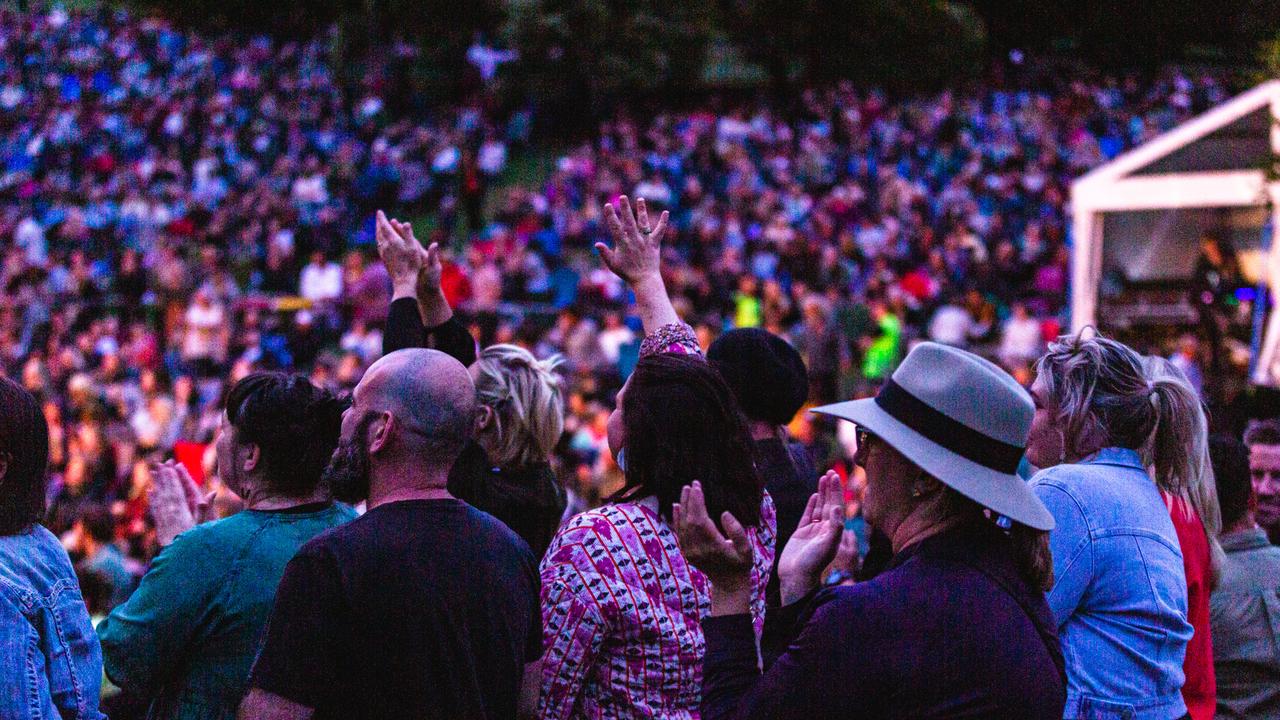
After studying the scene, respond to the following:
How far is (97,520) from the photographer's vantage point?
6.94 metres

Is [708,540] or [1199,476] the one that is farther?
[1199,476]

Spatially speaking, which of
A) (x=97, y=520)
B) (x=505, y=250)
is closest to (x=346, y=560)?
(x=97, y=520)

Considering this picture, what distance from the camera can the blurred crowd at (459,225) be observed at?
12.9 meters

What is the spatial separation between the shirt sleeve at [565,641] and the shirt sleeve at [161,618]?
65 cm

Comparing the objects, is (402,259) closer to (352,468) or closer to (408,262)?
(408,262)

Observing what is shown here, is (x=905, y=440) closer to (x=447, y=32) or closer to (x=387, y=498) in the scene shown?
(x=387, y=498)

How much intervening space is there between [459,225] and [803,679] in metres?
18.5

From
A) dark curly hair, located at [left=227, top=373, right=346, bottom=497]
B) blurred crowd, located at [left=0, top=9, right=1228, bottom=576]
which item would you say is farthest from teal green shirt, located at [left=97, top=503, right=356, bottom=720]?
blurred crowd, located at [left=0, top=9, right=1228, bottom=576]

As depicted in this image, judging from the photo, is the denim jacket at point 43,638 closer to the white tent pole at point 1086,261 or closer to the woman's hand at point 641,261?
the woman's hand at point 641,261

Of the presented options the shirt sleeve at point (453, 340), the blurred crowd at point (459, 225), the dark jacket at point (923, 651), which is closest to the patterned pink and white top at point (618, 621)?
the dark jacket at point (923, 651)

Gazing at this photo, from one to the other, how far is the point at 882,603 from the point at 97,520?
19.3ft

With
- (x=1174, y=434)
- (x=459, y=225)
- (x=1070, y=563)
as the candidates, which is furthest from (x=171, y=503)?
(x=459, y=225)

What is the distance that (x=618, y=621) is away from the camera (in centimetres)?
242

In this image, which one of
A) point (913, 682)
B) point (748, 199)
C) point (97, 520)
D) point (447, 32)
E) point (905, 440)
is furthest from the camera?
point (447, 32)
